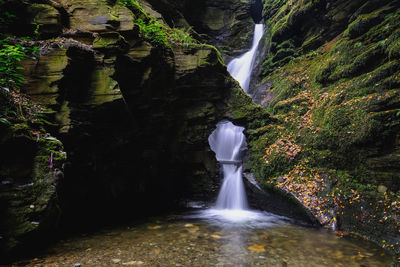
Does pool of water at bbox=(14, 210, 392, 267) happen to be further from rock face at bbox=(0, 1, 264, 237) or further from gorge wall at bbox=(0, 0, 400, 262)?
Answer: rock face at bbox=(0, 1, 264, 237)

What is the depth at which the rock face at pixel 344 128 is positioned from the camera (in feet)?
16.9

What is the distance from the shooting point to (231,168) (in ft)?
31.1

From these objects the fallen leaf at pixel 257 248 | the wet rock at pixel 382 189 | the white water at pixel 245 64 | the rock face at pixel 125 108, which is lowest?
the fallen leaf at pixel 257 248

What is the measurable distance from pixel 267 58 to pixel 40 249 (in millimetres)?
14185

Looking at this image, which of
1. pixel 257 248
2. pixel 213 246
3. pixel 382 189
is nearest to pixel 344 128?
pixel 382 189

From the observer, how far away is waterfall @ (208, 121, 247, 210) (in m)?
8.52

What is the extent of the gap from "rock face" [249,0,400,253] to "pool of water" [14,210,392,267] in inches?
32.2

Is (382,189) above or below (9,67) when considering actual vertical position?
below

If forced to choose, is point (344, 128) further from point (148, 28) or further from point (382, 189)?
Result: point (148, 28)

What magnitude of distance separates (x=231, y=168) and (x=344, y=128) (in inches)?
181

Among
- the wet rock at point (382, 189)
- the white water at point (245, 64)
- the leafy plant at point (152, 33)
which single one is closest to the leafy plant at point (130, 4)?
the leafy plant at point (152, 33)

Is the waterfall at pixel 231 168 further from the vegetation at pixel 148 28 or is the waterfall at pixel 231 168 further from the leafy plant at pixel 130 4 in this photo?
the leafy plant at pixel 130 4

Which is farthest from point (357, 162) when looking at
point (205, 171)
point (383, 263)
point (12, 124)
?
point (12, 124)

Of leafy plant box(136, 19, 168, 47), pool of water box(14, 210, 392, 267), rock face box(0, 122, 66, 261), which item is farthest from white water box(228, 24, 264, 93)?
rock face box(0, 122, 66, 261)
